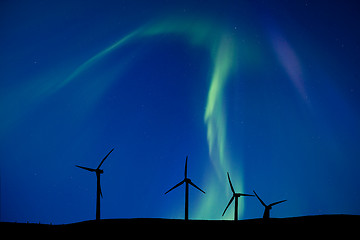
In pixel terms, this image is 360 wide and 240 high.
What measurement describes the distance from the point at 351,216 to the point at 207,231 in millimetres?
19786

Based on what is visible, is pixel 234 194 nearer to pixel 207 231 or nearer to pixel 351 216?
pixel 351 216

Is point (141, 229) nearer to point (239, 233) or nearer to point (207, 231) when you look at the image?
point (207, 231)

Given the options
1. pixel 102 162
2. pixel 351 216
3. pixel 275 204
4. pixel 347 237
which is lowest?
pixel 347 237

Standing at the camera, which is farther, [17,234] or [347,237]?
[17,234]

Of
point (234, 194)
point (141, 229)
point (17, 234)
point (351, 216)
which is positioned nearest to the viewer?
point (17, 234)

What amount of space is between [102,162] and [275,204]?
32176mm

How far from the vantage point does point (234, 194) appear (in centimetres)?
6006

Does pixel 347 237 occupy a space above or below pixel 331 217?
below

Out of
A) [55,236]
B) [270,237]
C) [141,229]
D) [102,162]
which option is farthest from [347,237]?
[102,162]

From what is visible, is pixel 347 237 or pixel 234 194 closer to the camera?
pixel 347 237

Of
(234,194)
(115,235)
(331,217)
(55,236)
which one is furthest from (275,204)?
(55,236)

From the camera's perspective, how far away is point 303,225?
103 ft

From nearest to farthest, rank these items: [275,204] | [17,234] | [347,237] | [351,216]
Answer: [347,237] → [17,234] → [351,216] → [275,204]

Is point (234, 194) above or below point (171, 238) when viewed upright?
above
